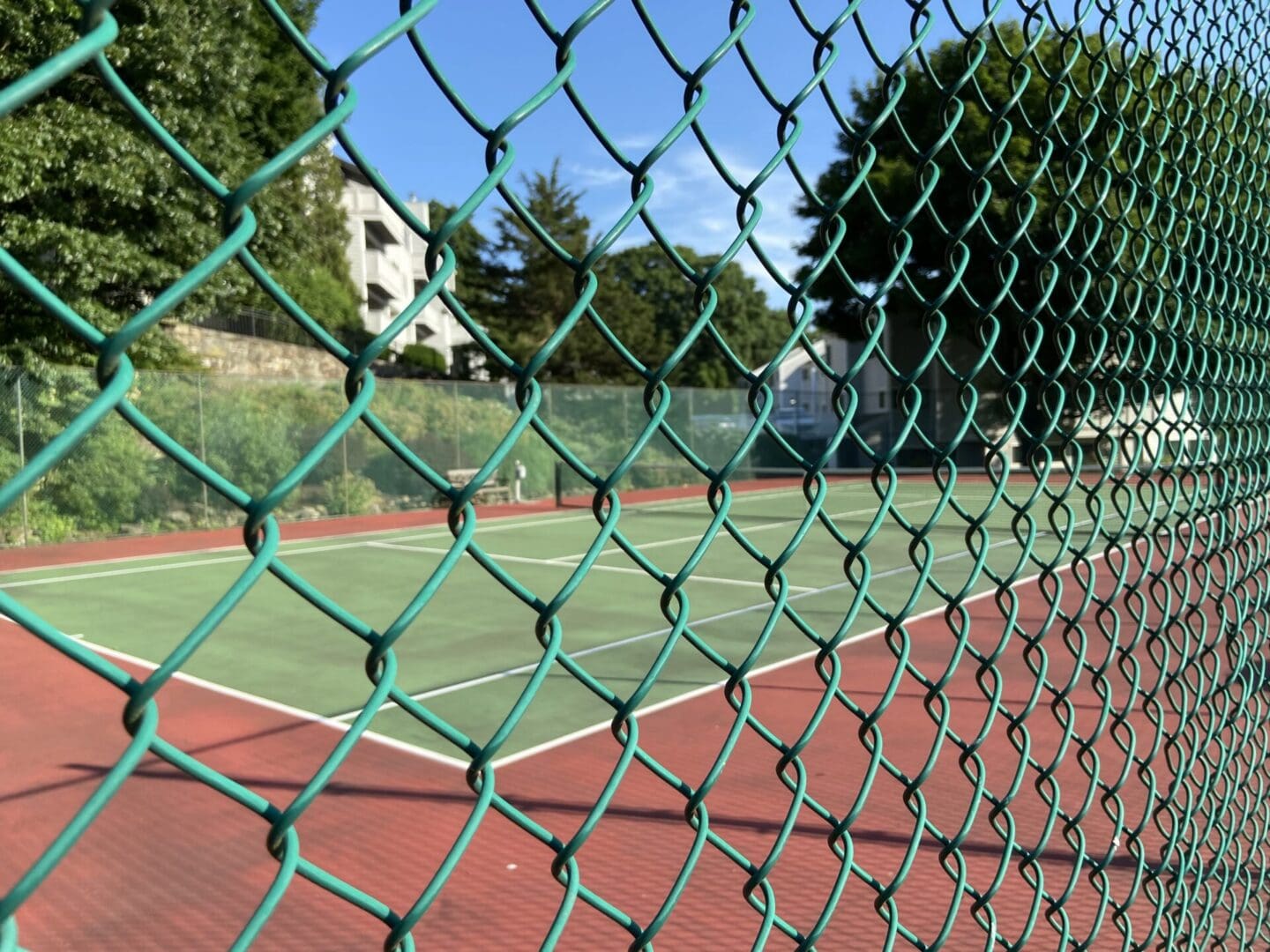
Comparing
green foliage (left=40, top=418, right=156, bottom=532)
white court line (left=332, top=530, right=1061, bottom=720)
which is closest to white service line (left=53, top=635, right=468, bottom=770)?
white court line (left=332, top=530, right=1061, bottom=720)

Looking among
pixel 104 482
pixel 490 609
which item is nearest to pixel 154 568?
pixel 104 482

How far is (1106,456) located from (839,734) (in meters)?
4.29

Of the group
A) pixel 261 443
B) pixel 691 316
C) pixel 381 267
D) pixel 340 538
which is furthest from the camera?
pixel 691 316

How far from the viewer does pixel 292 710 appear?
6848 millimetres

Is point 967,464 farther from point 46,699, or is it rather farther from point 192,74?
point 46,699

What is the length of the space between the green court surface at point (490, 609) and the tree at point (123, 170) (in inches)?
156

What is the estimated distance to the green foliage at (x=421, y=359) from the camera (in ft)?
131

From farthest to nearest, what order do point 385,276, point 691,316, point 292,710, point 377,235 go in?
point 691,316, point 377,235, point 385,276, point 292,710

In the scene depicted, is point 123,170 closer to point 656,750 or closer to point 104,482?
point 104,482

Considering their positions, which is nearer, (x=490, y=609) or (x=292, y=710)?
(x=292, y=710)

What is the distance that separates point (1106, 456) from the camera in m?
2.13

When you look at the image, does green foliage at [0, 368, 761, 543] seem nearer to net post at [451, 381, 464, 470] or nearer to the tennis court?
net post at [451, 381, 464, 470]

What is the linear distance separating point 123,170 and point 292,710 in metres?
10.6

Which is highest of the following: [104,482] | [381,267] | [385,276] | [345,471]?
[104,482]
